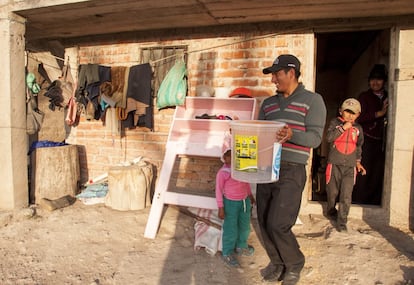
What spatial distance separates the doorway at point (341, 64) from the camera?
578 centimetres

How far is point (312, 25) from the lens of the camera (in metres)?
4.09

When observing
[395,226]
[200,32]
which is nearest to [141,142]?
[200,32]

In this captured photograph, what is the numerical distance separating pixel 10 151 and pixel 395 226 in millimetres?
5108

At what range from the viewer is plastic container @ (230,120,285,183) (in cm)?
227

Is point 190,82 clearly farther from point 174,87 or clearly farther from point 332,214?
point 332,214

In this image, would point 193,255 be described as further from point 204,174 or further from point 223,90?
point 223,90

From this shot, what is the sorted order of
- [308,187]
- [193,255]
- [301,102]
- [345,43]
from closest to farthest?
[301,102] < [193,255] < [308,187] < [345,43]

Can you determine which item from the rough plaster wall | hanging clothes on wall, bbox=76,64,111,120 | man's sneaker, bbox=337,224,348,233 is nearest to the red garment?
man's sneaker, bbox=337,224,348,233

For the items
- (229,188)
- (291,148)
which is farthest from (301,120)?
(229,188)

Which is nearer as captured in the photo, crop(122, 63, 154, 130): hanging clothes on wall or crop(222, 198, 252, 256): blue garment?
crop(222, 198, 252, 256): blue garment

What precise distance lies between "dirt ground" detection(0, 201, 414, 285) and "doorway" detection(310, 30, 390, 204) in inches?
86.9

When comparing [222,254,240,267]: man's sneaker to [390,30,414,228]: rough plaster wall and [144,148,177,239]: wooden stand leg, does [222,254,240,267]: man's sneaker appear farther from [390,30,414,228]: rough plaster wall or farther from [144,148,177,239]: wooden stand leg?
[390,30,414,228]: rough plaster wall

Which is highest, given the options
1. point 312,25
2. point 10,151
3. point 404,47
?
point 312,25

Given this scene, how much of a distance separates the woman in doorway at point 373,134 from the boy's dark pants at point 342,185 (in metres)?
1.01
